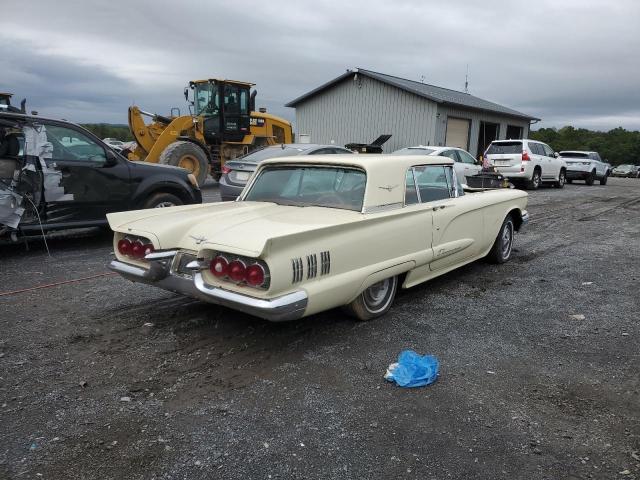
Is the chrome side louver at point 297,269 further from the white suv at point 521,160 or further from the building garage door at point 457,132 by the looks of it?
the building garage door at point 457,132

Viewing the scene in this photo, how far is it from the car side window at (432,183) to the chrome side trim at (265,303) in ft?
6.32

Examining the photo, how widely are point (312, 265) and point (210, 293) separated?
0.74 metres

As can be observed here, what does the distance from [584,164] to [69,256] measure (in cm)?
2134

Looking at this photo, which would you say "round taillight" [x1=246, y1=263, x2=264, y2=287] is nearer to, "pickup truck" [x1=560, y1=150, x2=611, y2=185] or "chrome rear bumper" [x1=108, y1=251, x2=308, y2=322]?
"chrome rear bumper" [x1=108, y1=251, x2=308, y2=322]

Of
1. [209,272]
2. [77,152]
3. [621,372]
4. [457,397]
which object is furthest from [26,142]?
[621,372]

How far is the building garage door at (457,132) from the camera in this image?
875 inches

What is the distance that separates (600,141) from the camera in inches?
2940

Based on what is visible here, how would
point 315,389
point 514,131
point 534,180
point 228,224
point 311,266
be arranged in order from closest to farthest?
1. point 315,389
2. point 311,266
3. point 228,224
4. point 534,180
5. point 514,131

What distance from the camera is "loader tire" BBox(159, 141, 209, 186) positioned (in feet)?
40.8

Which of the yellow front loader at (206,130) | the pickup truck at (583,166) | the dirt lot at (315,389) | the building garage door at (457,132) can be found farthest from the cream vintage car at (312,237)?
the pickup truck at (583,166)

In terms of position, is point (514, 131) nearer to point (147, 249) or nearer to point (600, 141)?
point (147, 249)

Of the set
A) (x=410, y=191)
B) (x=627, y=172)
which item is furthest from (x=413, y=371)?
(x=627, y=172)

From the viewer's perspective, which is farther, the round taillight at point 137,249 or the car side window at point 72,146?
the car side window at point 72,146

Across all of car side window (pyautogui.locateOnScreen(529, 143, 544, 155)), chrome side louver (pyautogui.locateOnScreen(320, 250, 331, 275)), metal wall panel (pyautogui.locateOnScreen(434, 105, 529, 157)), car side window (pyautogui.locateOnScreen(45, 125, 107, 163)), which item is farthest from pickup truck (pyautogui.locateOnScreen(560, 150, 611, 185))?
chrome side louver (pyautogui.locateOnScreen(320, 250, 331, 275))
